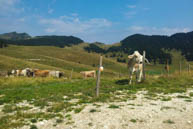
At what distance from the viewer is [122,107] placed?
827 centimetres

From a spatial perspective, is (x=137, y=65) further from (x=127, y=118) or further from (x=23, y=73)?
(x=23, y=73)

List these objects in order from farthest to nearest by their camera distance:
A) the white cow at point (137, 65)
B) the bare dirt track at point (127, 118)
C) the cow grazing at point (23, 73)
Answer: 1. the cow grazing at point (23, 73)
2. the white cow at point (137, 65)
3. the bare dirt track at point (127, 118)

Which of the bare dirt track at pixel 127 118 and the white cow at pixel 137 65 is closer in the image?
the bare dirt track at pixel 127 118

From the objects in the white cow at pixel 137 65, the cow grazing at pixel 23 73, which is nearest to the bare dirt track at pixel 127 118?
the white cow at pixel 137 65

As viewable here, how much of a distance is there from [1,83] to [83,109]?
15747 millimetres

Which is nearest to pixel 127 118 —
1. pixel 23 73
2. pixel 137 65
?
pixel 137 65

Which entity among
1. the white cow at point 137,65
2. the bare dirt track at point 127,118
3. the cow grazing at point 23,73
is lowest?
the bare dirt track at point 127,118

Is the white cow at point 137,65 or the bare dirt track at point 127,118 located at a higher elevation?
the white cow at point 137,65

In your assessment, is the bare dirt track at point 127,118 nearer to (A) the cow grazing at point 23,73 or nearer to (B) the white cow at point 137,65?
(B) the white cow at point 137,65

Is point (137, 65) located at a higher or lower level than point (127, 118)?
higher

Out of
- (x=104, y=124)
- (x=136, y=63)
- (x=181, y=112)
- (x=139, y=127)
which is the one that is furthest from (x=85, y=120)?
(x=136, y=63)

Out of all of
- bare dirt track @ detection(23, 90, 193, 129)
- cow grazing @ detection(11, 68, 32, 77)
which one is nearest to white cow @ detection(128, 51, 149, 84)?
bare dirt track @ detection(23, 90, 193, 129)

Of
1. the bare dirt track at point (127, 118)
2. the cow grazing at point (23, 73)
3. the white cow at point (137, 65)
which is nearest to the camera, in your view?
the bare dirt track at point (127, 118)

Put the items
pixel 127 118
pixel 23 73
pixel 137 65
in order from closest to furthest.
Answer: pixel 127 118 < pixel 137 65 < pixel 23 73
